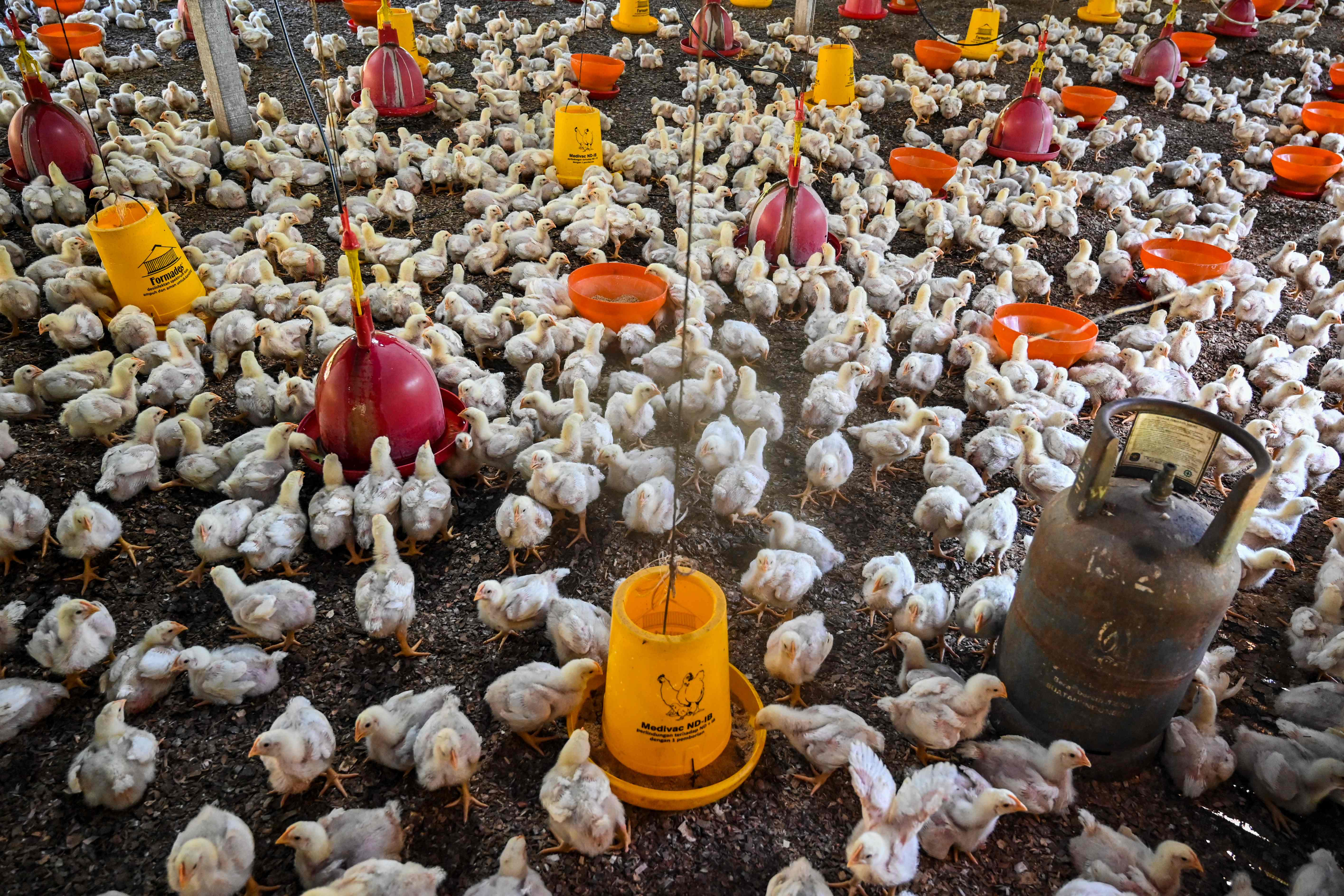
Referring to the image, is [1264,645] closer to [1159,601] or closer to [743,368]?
[1159,601]

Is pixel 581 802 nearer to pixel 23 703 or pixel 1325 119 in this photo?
pixel 23 703

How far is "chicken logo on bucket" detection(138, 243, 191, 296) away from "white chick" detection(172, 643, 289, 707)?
2932mm

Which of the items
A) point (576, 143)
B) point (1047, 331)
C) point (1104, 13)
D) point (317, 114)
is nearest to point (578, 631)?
point (1047, 331)

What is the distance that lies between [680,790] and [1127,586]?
1.60 m

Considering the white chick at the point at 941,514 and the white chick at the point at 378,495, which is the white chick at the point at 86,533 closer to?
the white chick at the point at 378,495

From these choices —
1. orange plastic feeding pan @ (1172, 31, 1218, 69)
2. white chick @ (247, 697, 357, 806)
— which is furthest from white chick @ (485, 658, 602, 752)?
orange plastic feeding pan @ (1172, 31, 1218, 69)

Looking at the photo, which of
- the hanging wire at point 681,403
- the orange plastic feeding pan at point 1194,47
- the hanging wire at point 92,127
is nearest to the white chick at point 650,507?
the hanging wire at point 681,403

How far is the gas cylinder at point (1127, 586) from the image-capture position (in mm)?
2557

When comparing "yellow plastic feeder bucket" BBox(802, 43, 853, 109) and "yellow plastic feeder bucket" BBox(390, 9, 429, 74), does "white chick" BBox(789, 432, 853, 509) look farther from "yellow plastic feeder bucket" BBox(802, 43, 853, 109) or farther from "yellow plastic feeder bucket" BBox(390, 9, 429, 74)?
"yellow plastic feeder bucket" BBox(390, 9, 429, 74)

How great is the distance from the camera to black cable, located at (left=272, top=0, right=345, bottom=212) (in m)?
3.10

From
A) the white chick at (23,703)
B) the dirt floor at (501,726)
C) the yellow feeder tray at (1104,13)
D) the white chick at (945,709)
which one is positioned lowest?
the dirt floor at (501,726)

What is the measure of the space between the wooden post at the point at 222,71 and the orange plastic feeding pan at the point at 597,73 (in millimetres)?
3614

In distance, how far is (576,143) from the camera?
293 inches

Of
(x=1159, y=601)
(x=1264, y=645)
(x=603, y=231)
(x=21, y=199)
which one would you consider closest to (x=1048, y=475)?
(x=1264, y=645)
